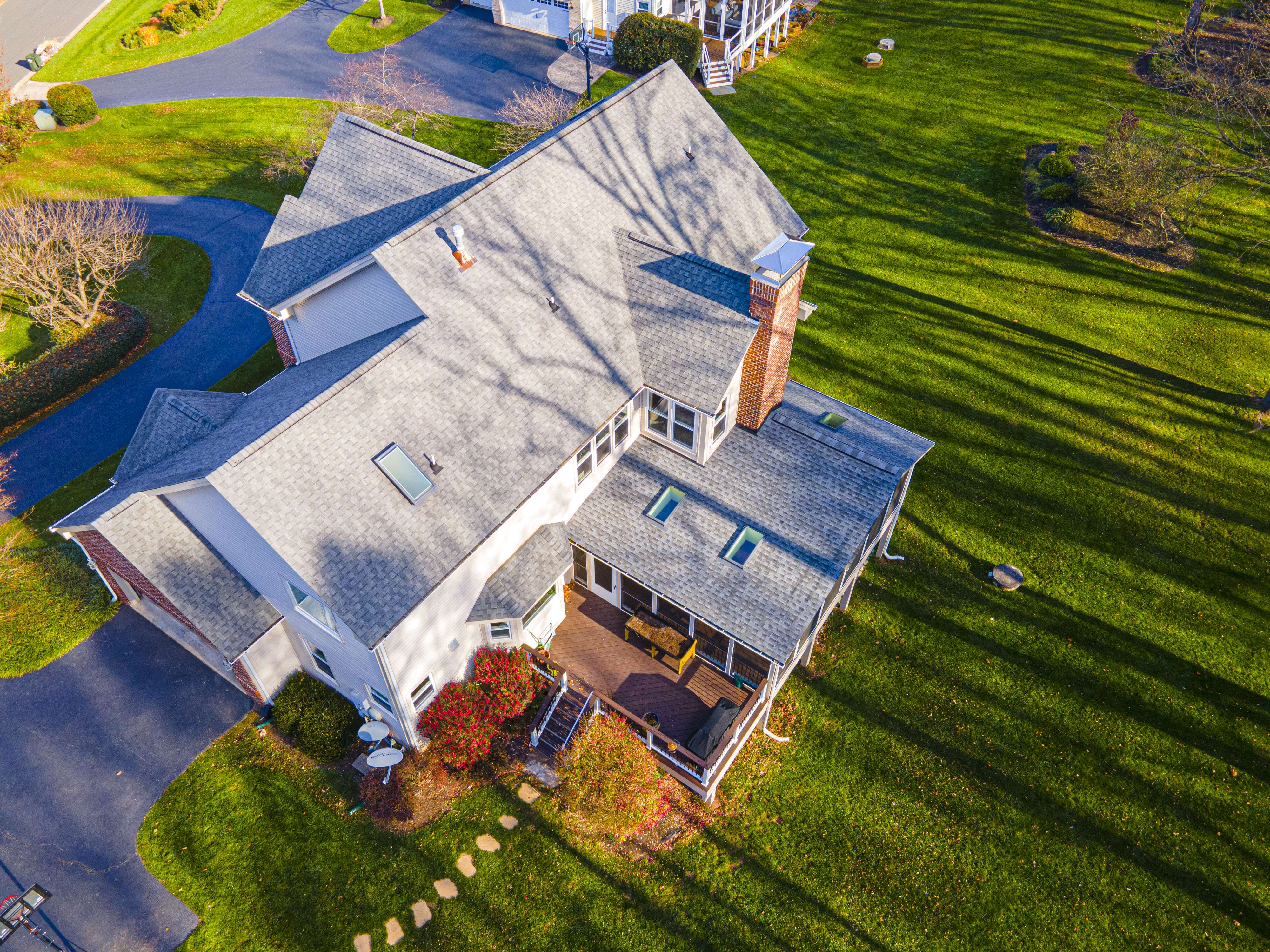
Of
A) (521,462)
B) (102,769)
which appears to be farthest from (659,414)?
(102,769)

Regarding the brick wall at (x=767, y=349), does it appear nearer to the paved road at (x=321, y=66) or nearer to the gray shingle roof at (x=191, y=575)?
the gray shingle roof at (x=191, y=575)

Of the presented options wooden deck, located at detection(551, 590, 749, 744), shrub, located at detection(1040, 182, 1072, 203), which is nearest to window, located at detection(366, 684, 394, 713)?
wooden deck, located at detection(551, 590, 749, 744)

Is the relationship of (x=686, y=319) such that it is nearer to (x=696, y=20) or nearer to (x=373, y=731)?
(x=373, y=731)

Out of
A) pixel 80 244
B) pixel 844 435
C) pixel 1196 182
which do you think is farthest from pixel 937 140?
pixel 80 244

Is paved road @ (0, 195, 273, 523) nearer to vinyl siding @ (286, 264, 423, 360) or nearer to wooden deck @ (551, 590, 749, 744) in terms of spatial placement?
vinyl siding @ (286, 264, 423, 360)

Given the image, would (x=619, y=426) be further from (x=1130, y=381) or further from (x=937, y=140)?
(x=937, y=140)
